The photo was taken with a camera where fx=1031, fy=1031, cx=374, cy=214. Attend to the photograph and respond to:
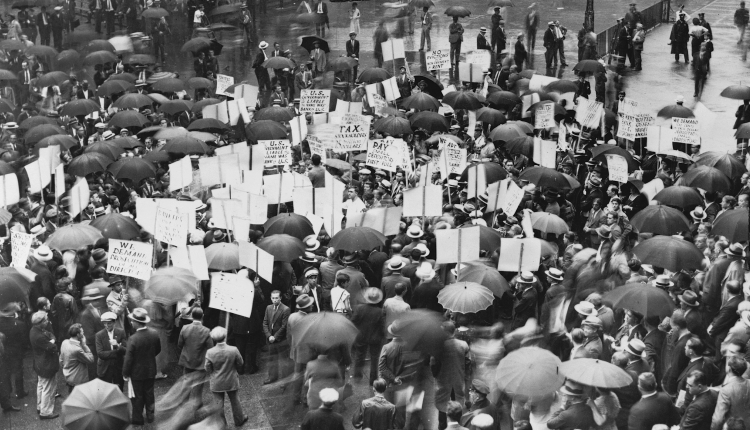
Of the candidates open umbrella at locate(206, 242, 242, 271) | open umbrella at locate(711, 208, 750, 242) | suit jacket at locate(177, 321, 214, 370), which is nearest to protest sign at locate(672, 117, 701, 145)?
open umbrella at locate(711, 208, 750, 242)

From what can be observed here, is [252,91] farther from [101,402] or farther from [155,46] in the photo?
[101,402]

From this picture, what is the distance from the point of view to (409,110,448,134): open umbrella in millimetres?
20531

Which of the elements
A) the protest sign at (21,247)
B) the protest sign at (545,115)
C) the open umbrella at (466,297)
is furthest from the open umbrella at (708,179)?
the protest sign at (21,247)

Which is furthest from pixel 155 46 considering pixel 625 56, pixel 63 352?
pixel 63 352

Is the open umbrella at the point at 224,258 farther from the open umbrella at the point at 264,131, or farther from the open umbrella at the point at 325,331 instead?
the open umbrella at the point at 264,131

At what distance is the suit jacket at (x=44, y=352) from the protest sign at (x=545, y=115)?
11605 millimetres

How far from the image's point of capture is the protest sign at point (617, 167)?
1667cm

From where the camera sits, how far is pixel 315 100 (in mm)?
21219

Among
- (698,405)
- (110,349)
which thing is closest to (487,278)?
(698,405)

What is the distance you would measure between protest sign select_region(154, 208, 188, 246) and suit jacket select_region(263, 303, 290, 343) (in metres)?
1.74

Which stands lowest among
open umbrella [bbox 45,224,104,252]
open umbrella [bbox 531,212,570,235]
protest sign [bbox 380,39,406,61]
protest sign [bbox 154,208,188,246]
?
open umbrella [bbox 531,212,570,235]

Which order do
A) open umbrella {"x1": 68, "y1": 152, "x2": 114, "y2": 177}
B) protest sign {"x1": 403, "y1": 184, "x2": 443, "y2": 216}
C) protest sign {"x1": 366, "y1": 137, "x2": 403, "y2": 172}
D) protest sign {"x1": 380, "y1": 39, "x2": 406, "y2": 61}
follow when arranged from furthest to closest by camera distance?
1. protest sign {"x1": 380, "y1": 39, "x2": 406, "y2": 61}
2. open umbrella {"x1": 68, "y1": 152, "x2": 114, "y2": 177}
3. protest sign {"x1": 366, "y1": 137, "x2": 403, "y2": 172}
4. protest sign {"x1": 403, "y1": 184, "x2": 443, "y2": 216}

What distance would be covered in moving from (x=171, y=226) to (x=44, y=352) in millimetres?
2542

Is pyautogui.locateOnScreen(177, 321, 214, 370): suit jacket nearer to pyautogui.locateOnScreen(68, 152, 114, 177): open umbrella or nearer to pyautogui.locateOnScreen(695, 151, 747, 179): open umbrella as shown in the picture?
pyautogui.locateOnScreen(68, 152, 114, 177): open umbrella
